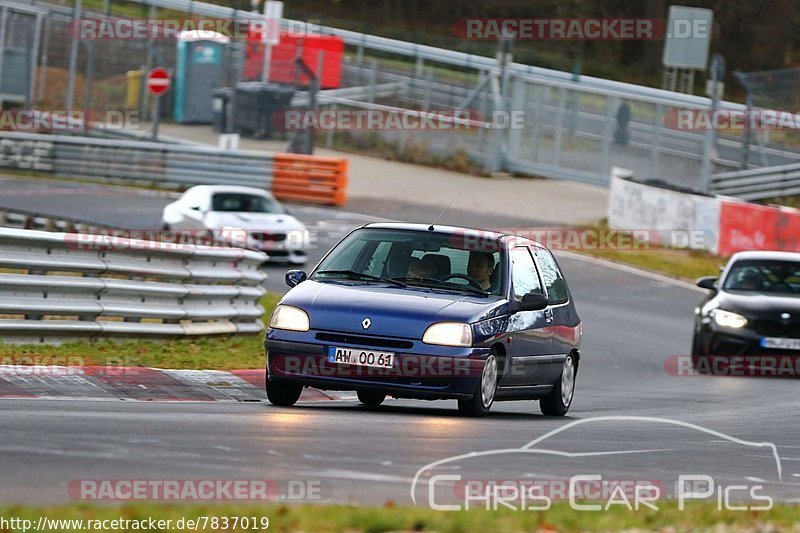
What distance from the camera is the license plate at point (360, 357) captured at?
33.3 feet

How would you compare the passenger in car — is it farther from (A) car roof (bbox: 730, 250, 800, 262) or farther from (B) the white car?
(B) the white car

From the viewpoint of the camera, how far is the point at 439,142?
3884 centimetres

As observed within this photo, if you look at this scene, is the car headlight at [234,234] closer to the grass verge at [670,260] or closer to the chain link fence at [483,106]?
the grass verge at [670,260]

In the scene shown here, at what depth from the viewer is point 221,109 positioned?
39500 millimetres

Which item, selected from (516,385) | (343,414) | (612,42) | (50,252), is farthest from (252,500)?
(612,42)

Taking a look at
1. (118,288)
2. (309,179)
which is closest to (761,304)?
(118,288)

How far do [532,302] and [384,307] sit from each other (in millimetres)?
1397

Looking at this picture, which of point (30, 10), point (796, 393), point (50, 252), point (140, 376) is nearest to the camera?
point (140, 376)

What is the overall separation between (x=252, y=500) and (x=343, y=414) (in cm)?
370

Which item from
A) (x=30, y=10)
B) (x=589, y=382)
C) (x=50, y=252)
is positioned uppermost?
(x=30, y=10)

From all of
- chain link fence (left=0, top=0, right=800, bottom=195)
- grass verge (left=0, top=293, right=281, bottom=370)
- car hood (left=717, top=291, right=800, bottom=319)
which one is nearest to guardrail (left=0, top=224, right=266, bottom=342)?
grass verge (left=0, top=293, right=281, bottom=370)

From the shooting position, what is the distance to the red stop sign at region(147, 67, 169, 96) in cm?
3462

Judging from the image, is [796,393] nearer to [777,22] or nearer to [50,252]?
[50,252]

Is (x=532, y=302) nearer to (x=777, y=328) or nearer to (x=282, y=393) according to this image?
(x=282, y=393)
